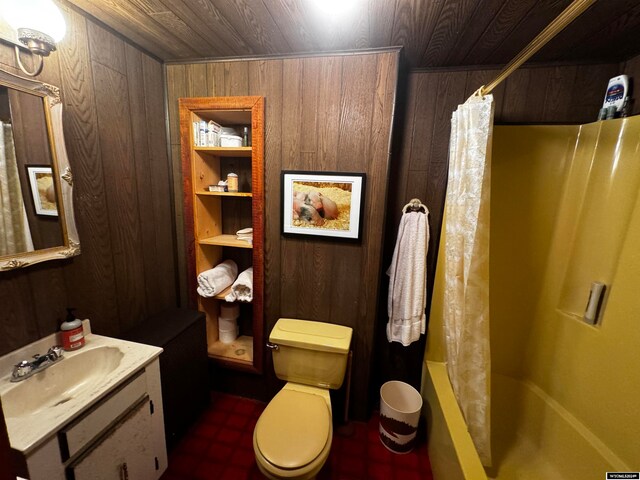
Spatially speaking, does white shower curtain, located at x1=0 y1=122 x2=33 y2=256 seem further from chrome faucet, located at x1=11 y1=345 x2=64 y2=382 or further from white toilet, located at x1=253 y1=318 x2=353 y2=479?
white toilet, located at x1=253 y1=318 x2=353 y2=479

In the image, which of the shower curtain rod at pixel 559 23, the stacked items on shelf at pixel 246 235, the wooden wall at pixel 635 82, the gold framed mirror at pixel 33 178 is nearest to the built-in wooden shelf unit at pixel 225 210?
the stacked items on shelf at pixel 246 235

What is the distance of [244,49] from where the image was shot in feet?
4.66

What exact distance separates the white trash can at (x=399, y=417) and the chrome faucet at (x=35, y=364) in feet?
5.37

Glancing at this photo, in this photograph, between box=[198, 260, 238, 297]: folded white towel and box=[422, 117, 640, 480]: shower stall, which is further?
box=[198, 260, 238, 297]: folded white towel

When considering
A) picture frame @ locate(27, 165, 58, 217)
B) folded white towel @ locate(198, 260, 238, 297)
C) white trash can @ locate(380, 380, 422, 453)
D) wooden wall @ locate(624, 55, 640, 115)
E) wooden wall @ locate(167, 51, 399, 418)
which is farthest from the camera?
folded white towel @ locate(198, 260, 238, 297)

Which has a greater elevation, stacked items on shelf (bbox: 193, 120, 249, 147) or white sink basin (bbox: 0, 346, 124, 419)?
stacked items on shelf (bbox: 193, 120, 249, 147)

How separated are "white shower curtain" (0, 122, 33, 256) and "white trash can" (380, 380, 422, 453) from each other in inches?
75.6

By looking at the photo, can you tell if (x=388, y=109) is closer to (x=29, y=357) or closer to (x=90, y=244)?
(x=90, y=244)

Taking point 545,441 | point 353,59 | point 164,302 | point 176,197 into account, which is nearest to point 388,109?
point 353,59

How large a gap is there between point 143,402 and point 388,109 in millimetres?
1828

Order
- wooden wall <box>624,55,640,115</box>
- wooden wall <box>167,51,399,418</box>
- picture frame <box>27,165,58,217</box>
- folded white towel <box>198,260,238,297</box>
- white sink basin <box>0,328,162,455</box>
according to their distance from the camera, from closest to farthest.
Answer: white sink basin <box>0,328,162,455</box>, picture frame <box>27,165,58,217</box>, wooden wall <box>624,55,640,115</box>, wooden wall <box>167,51,399,418</box>, folded white towel <box>198,260,238,297</box>

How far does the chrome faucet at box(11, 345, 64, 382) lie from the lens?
0.99m

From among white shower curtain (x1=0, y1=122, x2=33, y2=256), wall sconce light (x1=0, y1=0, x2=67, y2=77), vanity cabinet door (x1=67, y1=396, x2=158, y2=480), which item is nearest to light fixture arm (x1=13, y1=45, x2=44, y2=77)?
wall sconce light (x1=0, y1=0, x2=67, y2=77)

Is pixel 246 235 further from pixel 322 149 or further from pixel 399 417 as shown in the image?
pixel 399 417
